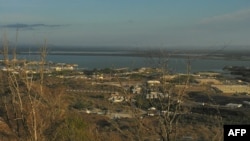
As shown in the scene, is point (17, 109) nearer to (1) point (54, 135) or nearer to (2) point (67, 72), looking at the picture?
(1) point (54, 135)

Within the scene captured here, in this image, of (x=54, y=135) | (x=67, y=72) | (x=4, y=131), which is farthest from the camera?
(x=67, y=72)

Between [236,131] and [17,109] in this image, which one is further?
[17,109]

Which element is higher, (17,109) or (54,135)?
(17,109)

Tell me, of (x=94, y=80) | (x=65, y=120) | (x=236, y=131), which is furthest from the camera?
(x=94, y=80)

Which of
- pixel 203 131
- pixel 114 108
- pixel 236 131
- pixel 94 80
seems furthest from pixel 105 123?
pixel 94 80

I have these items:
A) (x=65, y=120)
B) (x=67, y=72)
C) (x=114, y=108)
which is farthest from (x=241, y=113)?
(x=67, y=72)

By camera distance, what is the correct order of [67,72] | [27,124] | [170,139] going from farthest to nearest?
[67,72]
[27,124]
[170,139]

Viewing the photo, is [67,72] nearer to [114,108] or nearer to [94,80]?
[94,80]

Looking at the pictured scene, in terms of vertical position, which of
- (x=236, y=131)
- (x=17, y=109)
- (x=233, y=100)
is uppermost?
(x=236, y=131)

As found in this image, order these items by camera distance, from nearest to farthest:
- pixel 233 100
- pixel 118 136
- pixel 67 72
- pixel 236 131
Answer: pixel 236 131
pixel 118 136
pixel 233 100
pixel 67 72
